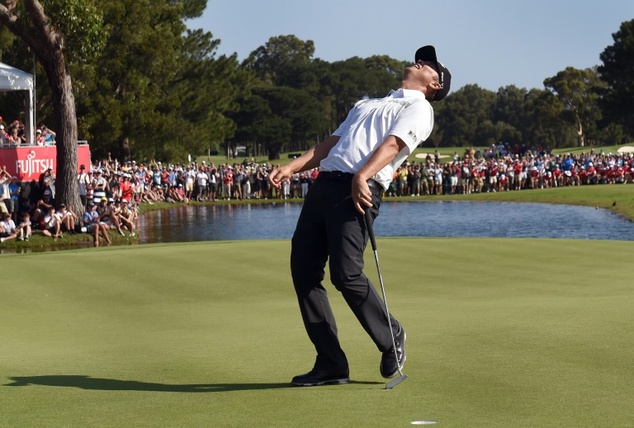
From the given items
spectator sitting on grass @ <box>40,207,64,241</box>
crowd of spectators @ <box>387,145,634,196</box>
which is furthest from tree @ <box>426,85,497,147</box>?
spectator sitting on grass @ <box>40,207,64,241</box>

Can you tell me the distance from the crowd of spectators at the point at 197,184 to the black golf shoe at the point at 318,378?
89.6ft

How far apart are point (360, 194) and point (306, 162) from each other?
23.7 inches

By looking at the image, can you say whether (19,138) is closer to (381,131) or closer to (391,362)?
(381,131)

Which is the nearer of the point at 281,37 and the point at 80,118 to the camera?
the point at 80,118

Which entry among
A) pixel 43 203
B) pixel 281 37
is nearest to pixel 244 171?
pixel 43 203

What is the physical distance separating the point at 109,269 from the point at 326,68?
136943mm

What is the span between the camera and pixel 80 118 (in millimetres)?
60156

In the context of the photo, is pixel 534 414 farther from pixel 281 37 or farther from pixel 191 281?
pixel 281 37

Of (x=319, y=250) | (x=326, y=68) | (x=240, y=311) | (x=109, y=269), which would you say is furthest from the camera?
(x=326, y=68)

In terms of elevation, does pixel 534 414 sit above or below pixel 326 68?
below

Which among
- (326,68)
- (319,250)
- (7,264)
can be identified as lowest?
(7,264)

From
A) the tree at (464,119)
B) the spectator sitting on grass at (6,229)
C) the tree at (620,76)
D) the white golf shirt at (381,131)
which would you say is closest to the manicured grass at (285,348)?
the white golf shirt at (381,131)

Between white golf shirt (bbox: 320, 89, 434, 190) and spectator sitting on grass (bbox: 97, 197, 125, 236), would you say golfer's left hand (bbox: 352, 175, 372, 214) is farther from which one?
spectator sitting on grass (bbox: 97, 197, 125, 236)

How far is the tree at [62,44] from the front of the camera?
108 feet
